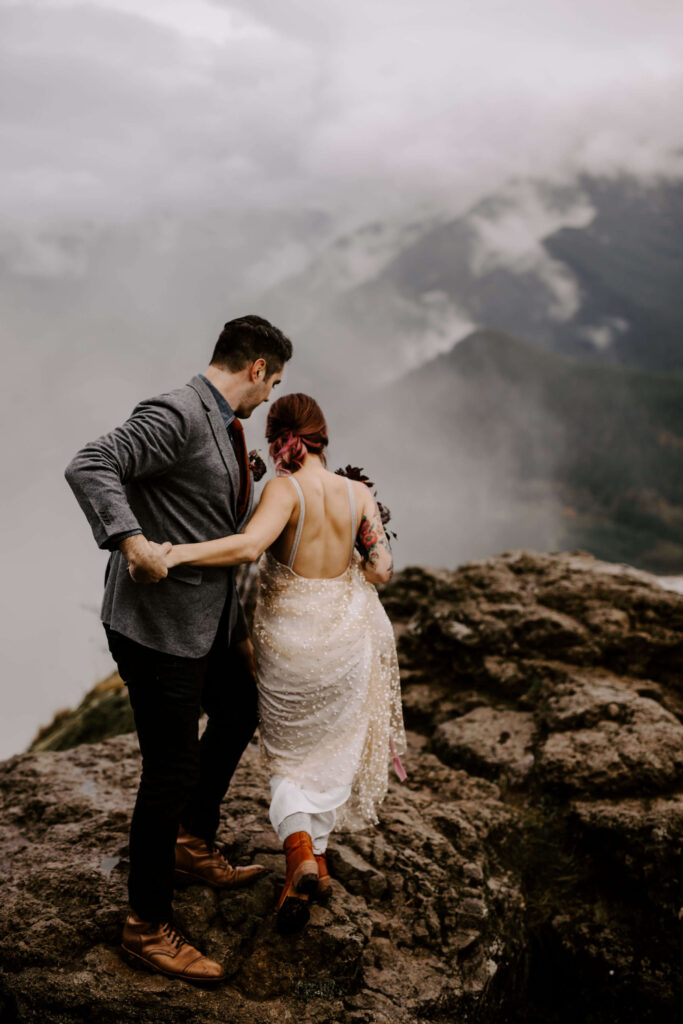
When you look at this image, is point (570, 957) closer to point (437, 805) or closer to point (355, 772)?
point (437, 805)

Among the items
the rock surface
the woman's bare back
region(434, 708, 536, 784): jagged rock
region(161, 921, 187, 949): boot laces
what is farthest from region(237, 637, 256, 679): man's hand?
region(434, 708, 536, 784): jagged rock

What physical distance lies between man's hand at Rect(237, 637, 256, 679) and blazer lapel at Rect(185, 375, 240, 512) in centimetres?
98

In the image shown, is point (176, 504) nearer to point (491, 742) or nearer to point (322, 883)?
point (322, 883)

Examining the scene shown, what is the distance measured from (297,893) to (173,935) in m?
0.62

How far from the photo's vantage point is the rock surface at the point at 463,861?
3604 millimetres

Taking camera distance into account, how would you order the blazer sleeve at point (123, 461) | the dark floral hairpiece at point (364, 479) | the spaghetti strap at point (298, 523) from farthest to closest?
1. the dark floral hairpiece at point (364, 479)
2. the spaghetti strap at point (298, 523)
3. the blazer sleeve at point (123, 461)

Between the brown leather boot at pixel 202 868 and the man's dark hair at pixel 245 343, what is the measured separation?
253 centimetres

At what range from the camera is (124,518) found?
9.76 ft

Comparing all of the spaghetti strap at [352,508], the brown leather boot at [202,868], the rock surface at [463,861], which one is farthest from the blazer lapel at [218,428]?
the rock surface at [463,861]

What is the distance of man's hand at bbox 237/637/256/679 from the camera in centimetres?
411

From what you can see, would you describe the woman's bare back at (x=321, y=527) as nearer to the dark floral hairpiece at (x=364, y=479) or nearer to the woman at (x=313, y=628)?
the woman at (x=313, y=628)

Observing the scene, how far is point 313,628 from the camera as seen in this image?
13.5 ft

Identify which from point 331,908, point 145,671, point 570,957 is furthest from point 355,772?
point 570,957

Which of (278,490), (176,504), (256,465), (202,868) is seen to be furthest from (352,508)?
(202,868)
